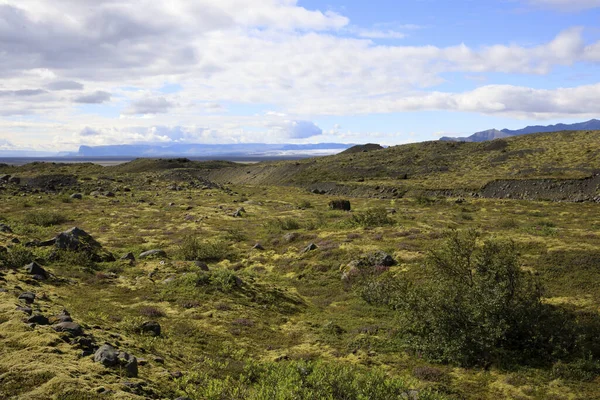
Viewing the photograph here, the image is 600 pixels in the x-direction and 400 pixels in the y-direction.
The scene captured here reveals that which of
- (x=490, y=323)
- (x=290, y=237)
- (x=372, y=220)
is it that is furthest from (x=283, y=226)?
(x=490, y=323)

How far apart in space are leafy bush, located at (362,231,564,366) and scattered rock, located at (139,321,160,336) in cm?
1036

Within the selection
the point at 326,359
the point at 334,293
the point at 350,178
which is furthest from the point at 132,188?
the point at 326,359

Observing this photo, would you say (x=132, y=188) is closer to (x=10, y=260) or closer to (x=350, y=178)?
(x=350, y=178)

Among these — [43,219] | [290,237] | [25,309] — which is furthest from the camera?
[43,219]

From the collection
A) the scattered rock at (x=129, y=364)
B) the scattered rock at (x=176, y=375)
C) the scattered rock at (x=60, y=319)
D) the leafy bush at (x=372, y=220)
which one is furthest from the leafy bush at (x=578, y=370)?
the leafy bush at (x=372, y=220)

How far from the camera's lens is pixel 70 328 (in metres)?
13.0

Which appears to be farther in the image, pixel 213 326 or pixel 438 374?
pixel 213 326

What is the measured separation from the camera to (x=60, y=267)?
24469 millimetres

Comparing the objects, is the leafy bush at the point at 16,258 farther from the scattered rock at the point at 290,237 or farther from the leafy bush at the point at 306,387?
the scattered rock at the point at 290,237

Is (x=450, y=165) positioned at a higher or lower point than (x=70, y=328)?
higher

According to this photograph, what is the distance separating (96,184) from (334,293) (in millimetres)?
70547

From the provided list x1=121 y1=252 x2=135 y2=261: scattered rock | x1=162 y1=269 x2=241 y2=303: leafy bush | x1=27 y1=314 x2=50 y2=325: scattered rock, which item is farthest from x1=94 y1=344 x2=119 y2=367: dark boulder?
x1=121 y1=252 x2=135 y2=261: scattered rock

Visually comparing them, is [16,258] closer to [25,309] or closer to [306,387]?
[25,309]

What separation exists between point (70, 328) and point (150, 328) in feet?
11.4
